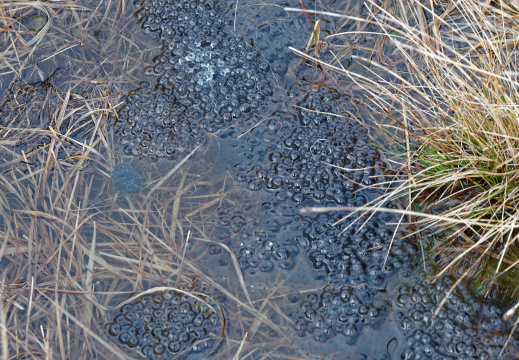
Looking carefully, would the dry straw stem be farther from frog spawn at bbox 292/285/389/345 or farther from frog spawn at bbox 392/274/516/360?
frog spawn at bbox 392/274/516/360

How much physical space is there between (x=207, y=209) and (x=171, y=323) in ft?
1.54

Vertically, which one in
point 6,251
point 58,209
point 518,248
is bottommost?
point 6,251

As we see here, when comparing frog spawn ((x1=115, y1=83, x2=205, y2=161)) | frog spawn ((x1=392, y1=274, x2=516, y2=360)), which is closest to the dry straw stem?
frog spawn ((x1=115, y1=83, x2=205, y2=161))

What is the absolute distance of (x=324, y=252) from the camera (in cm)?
171

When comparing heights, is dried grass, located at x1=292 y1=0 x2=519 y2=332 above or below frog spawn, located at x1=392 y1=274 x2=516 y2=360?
above

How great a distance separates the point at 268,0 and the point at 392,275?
4.91ft

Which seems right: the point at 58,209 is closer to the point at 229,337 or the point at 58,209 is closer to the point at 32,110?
the point at 32,110

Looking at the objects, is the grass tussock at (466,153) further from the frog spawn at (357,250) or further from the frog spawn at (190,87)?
the frog spawn at (190,87)

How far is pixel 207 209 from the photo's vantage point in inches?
71.7

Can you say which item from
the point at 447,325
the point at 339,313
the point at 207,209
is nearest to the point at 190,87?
the point at 207,209

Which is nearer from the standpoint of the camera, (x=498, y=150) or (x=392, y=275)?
(x=498, y=150)

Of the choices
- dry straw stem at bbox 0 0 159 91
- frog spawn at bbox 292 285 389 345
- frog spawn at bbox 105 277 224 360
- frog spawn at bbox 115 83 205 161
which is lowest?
frog spawn at bbox 105 277 224 360

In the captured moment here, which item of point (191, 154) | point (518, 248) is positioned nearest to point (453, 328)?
point (518, 248)

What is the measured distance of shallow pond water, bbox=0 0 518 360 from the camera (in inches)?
62.7
